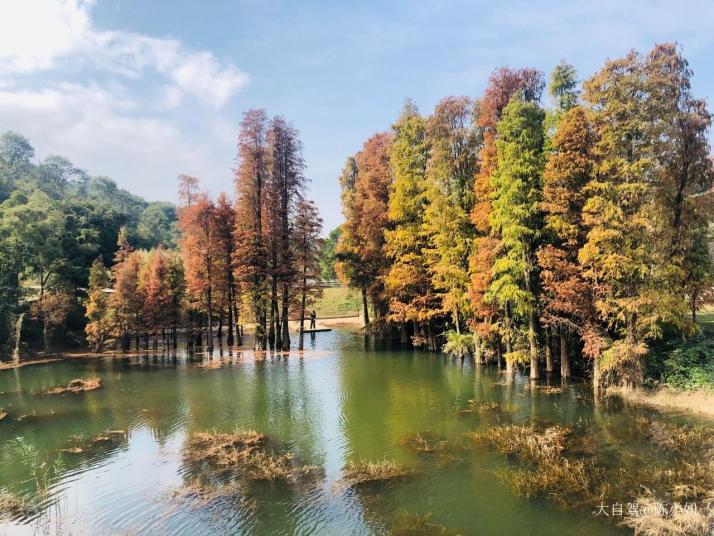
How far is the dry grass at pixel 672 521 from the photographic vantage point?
10.5 meters

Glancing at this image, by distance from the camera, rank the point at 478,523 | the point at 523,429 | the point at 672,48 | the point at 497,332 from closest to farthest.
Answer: the point at 478,523 < the point at 523,429 < the point at 672,48 < the point at 497,332

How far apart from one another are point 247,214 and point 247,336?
19.8m

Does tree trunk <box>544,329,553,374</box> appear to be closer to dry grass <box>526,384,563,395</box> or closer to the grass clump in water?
dry grass <box>526,384,563,395</box>

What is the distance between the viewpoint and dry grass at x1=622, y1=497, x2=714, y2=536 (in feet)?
34.4

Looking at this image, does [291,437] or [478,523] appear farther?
[291,437]

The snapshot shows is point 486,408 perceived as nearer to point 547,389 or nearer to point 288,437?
point 547,389

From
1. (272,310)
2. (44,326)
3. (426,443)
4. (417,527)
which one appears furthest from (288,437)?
(44,326)

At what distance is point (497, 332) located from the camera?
99.2 ft

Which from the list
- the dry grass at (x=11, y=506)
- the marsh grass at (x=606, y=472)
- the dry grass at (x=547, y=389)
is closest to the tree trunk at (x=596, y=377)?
the dry grass at (x=547, y=389)

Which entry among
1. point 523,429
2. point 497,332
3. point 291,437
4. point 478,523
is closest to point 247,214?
point 497,332

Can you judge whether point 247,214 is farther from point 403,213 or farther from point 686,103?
point 686,103

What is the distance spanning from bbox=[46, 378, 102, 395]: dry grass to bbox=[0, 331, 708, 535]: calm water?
102 centimetres

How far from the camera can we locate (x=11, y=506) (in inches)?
517

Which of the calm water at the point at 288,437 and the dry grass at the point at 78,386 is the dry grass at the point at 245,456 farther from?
the dry grass at the point at 78,386
